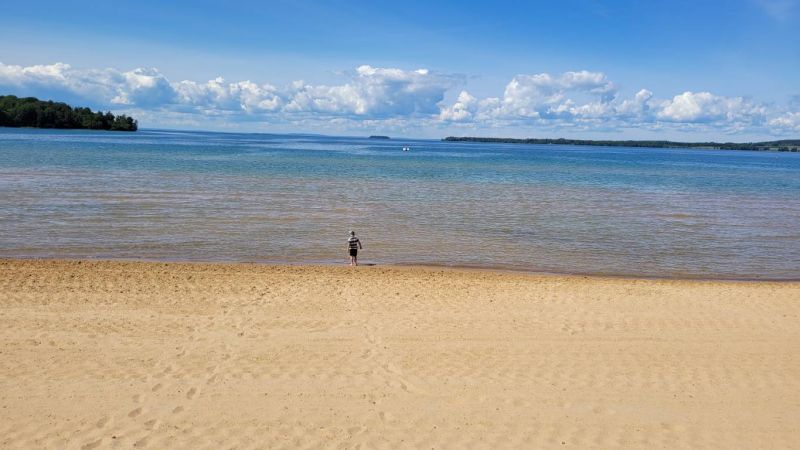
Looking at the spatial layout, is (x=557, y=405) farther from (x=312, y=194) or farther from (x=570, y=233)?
(x=312, y=194)

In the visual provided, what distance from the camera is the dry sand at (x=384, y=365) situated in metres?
7.89

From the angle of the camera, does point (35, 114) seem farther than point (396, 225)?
Yes

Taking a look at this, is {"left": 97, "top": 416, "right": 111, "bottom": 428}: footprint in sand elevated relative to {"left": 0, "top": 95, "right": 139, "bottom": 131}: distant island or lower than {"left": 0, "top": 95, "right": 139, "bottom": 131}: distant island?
lower

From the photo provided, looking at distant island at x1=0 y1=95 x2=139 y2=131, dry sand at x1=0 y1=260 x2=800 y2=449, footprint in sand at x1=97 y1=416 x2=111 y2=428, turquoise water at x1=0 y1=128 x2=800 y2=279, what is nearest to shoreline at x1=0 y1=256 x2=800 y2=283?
turquoise water at x1=0 y1=128 x2=800 y2=279

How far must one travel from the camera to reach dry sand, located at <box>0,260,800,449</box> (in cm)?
789

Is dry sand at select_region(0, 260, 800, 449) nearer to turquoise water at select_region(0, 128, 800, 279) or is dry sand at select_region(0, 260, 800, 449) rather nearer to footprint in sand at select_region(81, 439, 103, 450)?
footprint in sand at select_region(81, 439, 103, 450)

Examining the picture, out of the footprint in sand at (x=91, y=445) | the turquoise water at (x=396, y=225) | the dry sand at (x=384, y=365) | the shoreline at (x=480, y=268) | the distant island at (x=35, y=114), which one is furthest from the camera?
the distant island at (x=35, y=114)

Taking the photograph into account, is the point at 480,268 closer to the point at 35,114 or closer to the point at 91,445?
the point at 91,445

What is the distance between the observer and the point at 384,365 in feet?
32.9

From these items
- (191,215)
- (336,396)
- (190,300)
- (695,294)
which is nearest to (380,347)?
(336,396)

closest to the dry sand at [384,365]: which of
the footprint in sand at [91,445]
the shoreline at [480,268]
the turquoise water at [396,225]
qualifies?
the footprint in sand at [91,445]

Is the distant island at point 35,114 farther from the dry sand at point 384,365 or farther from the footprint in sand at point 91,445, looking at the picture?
the footprint in sand at point 91,445

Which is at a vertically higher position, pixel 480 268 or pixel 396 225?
pixel 396 225

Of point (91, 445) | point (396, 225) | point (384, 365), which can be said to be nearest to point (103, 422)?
point (91, 445)
